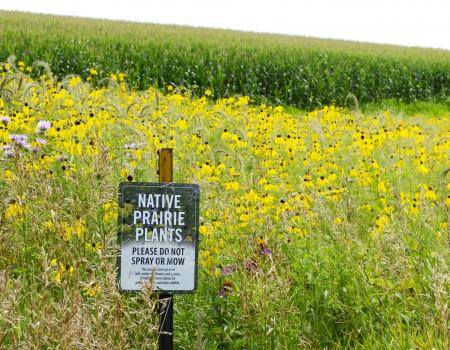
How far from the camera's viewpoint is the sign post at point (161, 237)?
3.29 metres

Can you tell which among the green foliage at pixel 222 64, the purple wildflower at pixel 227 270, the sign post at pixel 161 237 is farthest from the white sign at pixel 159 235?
the green foliage at pixel 222 64

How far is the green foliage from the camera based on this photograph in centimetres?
1831

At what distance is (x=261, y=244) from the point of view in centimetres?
385

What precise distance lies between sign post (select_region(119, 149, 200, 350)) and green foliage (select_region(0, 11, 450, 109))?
1244 cm

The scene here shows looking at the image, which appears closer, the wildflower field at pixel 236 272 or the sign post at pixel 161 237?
the wildflower field at pixel 236 272

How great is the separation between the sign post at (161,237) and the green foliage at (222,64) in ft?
40.8

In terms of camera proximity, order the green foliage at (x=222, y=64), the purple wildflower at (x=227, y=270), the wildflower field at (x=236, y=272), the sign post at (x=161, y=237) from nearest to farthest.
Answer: the wildflower field at (x=236, y=272) < the sign post at (x=161, y=237) < the purple wildflower at (x=227, y=270) < the green foliage at (x=222, y=64)

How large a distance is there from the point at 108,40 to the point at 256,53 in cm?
443

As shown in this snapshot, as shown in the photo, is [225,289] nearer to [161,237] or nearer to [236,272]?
[236,272]

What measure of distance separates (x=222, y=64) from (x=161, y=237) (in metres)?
16.7

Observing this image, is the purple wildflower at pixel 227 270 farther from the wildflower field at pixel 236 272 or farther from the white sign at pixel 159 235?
Answer: the white sign at pixel 159 235

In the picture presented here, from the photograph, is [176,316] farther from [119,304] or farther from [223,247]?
[119,304]

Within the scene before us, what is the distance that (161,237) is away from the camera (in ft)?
10.8

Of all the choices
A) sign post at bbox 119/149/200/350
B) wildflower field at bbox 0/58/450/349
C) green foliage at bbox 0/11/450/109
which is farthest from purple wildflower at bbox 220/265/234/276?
green foliage at bbox 0/11/450/109
